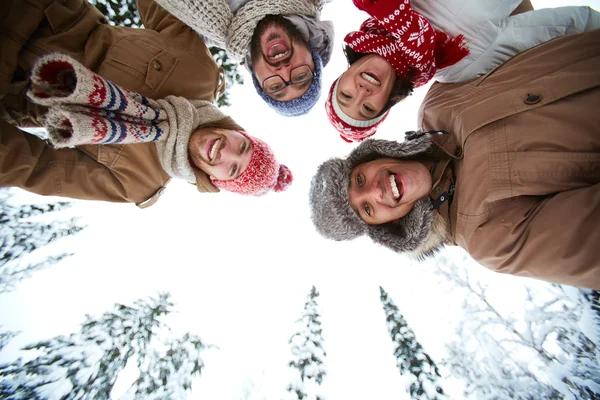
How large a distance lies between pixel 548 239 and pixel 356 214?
1381 mm

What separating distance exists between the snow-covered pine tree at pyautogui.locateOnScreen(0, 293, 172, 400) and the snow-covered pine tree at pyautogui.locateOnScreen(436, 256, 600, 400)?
3586mm

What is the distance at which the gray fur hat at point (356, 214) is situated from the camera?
228 centimetres

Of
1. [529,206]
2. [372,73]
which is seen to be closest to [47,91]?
[372,73]

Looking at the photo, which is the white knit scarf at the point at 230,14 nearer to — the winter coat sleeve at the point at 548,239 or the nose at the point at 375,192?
the nose at the point at 375,192

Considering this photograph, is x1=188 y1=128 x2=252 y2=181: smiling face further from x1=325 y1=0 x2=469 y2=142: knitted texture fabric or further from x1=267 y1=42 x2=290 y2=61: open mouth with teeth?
x1=325 y1=0 x2=469 y2=142: knitted texture fabric

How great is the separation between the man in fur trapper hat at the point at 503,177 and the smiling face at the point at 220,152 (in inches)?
38.7

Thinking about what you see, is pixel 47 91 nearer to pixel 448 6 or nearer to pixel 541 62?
pixel 448 6

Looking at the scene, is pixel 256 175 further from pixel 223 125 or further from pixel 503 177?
pixel 503 177

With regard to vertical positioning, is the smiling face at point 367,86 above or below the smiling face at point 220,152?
above

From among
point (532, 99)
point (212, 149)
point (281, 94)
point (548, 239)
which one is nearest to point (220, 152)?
point (212, 149)

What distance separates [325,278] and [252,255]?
1.47 metres

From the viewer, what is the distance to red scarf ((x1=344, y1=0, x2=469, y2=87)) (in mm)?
2160

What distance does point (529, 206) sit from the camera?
1.84m

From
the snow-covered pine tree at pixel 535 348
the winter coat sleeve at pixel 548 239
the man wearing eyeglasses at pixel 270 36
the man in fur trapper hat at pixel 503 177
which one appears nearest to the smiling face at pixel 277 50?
the man wearing eyeglasses at pixel 270 36
